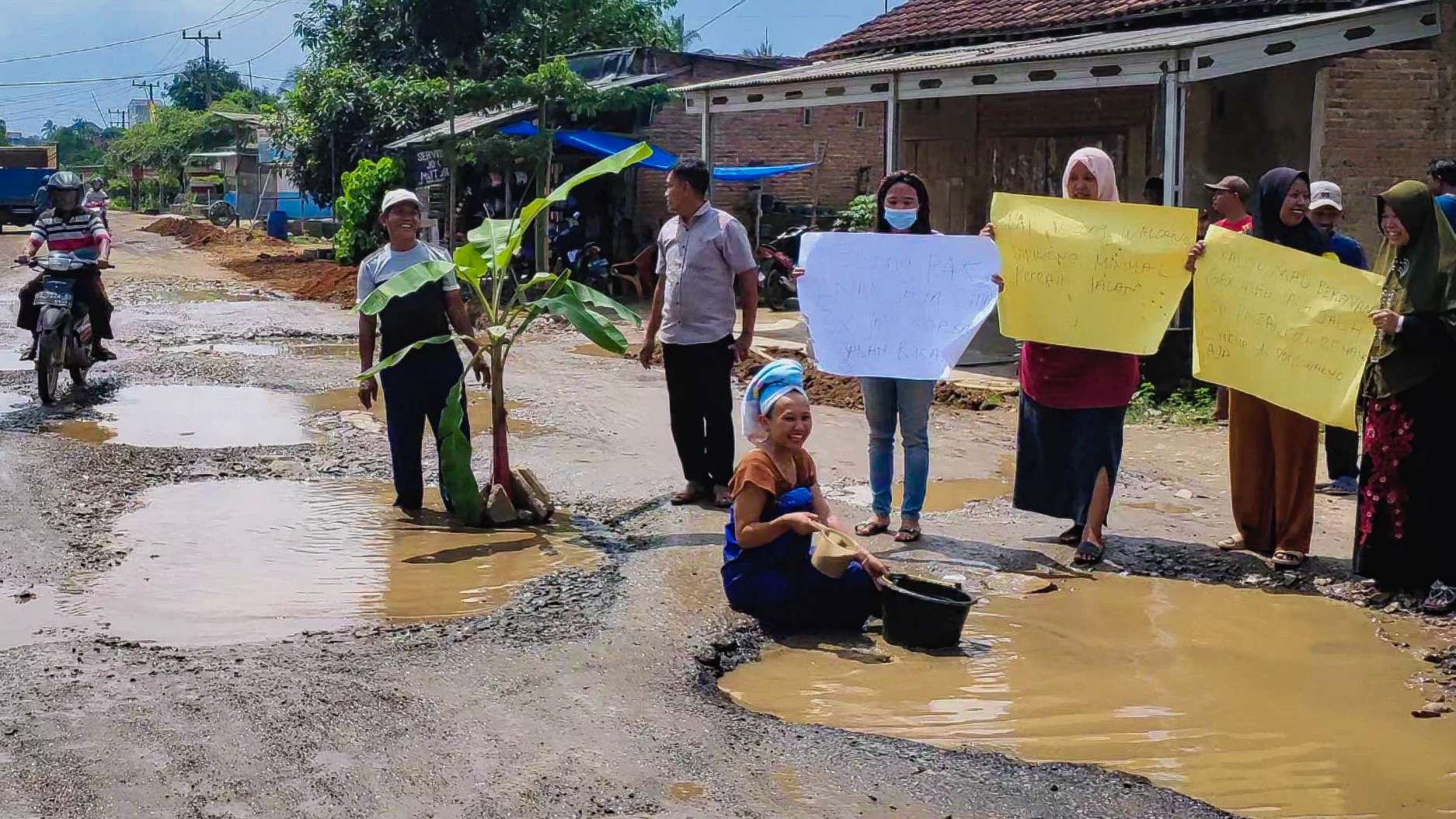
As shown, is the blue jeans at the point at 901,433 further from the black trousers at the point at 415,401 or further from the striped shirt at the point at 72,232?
the striped shirt at the point at 72,232

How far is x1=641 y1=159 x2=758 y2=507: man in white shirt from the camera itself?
7395 millimetres

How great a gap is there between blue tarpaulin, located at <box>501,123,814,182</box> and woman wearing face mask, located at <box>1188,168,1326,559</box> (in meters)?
15.2

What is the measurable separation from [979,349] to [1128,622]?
9.21 metres

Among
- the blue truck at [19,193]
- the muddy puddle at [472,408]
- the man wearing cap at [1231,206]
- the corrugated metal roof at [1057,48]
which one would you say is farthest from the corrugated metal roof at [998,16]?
the blue truck at [19,193]

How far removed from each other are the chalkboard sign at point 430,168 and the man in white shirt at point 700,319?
1839 centimetres

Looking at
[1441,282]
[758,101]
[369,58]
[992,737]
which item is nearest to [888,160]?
[758,101]

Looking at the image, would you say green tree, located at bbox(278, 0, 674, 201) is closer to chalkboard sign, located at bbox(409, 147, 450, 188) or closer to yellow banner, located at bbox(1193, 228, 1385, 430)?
chalkboard sign, located at bbox(409, 147, 450, 188)

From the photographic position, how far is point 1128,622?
5730 millimetres

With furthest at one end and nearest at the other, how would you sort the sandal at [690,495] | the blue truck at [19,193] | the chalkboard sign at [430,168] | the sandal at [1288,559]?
the blue truck at [19,193]
the chalkboard sign at [430,168]
the sandal at [690,495]
the sandal at [1288,559]

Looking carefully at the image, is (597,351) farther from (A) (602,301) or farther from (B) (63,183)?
(A) (602,301)

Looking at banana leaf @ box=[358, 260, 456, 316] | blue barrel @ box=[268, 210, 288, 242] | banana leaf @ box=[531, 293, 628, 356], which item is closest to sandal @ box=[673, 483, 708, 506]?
banana leaf @ box=[531, 293, 628, 356]

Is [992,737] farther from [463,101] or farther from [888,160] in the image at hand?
[463,101]

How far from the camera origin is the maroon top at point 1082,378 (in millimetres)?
6586

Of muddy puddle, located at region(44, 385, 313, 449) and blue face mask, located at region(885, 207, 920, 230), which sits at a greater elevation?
blue face mask, located at region(885, 207, 920, 230)
